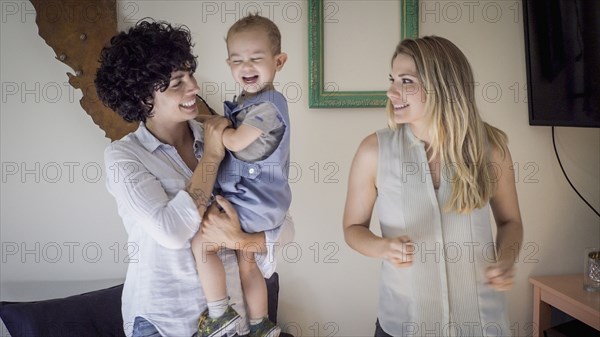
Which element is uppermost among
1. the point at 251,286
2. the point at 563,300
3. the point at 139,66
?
the point at 139,66

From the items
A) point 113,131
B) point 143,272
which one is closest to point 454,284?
point 143,272

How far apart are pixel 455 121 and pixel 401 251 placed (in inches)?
15.3

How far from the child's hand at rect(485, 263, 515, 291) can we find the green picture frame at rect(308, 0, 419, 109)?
3.43 ft

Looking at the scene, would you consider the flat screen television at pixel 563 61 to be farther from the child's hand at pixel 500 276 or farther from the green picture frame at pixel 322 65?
the child's hand at pixel 500 276

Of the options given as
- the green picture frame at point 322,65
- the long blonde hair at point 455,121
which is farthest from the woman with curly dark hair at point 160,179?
the green picture frame at point 322,65

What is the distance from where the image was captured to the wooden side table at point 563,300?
1946 mm

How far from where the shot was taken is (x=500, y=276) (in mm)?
1266

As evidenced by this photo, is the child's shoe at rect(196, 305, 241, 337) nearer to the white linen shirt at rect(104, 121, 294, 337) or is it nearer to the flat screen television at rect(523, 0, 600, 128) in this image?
the white linen shirt at rect(104, 121, 294, 337)

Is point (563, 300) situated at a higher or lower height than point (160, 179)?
lower

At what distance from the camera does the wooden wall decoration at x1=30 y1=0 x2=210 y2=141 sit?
2018 mm

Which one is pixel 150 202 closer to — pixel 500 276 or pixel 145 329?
pixel 145 329

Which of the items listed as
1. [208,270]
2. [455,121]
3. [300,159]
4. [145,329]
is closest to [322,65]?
[300,159]

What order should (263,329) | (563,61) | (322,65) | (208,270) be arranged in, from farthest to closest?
(322,65) → (563,61) → (263,329) → (208,270)

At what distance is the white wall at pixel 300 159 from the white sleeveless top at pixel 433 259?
2.71 ft
